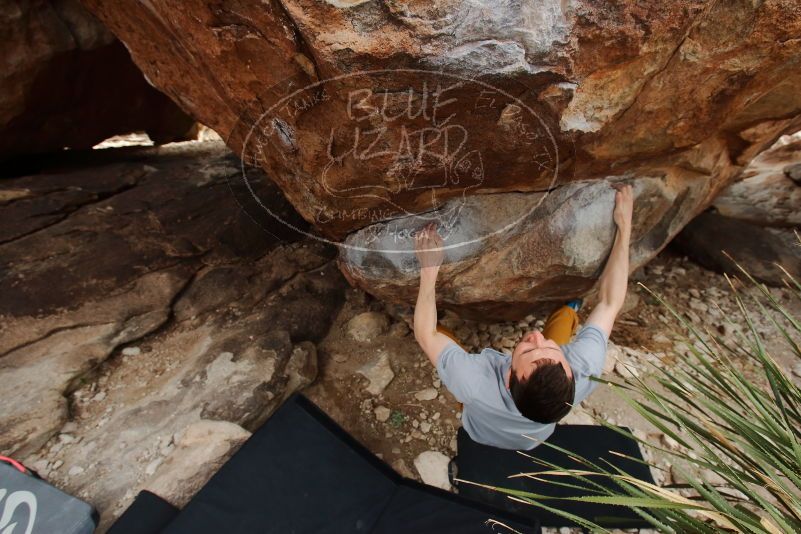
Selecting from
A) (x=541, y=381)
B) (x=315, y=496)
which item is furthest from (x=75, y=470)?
(x=541, y=381)

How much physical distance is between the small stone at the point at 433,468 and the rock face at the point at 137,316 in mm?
798

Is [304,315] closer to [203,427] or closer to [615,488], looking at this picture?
[203,427]

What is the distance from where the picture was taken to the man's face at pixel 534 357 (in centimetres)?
182

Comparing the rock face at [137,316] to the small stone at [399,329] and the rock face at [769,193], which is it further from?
the rock face at [769,193]

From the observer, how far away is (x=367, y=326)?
3033 mm

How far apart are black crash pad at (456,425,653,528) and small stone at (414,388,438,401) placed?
30 centimetres

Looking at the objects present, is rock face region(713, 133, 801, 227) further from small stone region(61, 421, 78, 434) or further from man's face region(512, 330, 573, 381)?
small stone region(61, 421, 78, 434)

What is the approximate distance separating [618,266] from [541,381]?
0.87 metres

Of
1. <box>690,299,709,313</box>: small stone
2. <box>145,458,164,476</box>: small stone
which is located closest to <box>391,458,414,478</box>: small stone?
<box>145,458,164,476</box>: small stone

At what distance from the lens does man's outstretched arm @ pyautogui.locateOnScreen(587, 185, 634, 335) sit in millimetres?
2219

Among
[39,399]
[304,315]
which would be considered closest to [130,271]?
[39,399]

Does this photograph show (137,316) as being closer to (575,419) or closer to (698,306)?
(575,419)

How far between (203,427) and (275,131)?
1.45 meters

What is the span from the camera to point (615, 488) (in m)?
2.09
